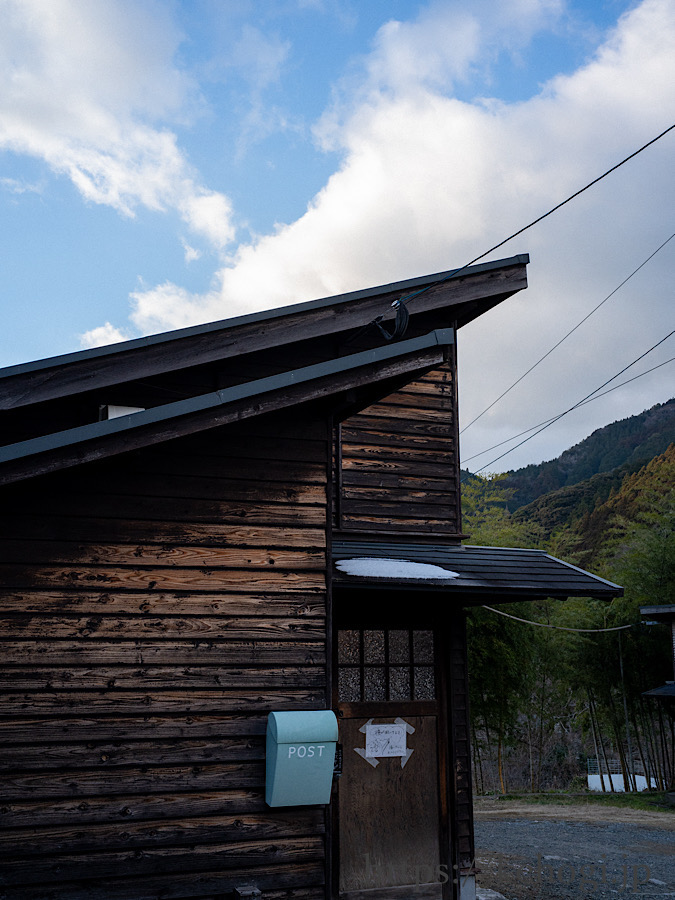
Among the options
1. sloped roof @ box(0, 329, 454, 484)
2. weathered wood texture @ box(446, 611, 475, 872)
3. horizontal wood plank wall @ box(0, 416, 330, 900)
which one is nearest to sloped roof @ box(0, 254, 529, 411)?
sloped roof @ box(0, 329, 454, 484)

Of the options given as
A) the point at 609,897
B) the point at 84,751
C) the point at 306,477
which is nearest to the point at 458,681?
the point at 609,897

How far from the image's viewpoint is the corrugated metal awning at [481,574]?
20.1ft

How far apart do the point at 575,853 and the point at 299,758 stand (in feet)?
24.6

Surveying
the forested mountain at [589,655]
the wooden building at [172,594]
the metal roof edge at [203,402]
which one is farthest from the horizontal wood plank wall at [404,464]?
the forested mountain at [589,655]

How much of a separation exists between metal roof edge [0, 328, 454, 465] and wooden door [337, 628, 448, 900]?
3305mm

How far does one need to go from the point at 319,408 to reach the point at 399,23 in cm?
512

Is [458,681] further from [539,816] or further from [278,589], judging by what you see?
[539,816]

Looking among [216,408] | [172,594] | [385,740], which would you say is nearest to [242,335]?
[216,408]

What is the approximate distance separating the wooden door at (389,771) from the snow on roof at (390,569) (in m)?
1.07

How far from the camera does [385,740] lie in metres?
7.07

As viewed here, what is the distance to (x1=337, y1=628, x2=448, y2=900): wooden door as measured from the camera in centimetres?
682

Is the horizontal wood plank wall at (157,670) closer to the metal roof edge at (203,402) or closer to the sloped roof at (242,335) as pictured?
the metal roof edge at (203,402)

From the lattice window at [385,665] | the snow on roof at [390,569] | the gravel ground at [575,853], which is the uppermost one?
the snow on roof at [390,569]

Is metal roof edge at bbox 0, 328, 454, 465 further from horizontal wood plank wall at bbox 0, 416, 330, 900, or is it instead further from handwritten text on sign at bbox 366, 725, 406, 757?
handwritten text on sign at bbox 366, 725, 406, 757
